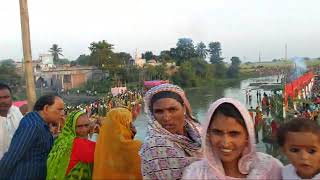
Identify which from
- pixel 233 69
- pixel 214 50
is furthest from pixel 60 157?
pixel 214 50

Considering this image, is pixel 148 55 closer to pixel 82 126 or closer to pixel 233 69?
pixel 233 69

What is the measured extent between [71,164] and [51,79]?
46.0 m

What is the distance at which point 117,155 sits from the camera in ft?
7.09

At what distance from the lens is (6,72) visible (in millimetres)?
38750

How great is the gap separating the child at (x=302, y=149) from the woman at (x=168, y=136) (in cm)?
48

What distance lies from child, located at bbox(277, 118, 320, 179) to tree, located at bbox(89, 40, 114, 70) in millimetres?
41015

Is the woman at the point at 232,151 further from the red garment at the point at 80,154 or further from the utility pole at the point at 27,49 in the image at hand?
the utility pole at the point at 27,49

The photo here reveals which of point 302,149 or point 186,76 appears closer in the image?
point 302,149

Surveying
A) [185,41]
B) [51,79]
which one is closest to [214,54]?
[185,41]

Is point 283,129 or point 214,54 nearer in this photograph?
point 283,129

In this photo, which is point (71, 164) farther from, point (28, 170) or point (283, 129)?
point (283, 129)

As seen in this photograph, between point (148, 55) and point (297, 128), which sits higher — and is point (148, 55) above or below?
above

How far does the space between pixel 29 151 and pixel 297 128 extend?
1.66m

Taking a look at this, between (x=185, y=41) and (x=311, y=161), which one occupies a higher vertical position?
(x=185, y=41)
